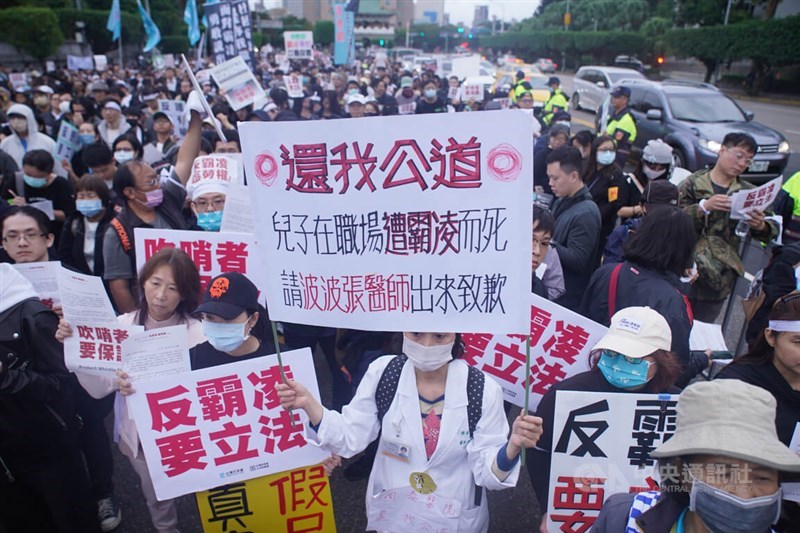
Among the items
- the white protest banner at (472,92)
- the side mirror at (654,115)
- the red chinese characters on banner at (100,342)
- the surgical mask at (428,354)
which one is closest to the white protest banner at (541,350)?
the surgical mask at (428,354)

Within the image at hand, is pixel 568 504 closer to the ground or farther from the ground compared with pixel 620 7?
closer to the ground

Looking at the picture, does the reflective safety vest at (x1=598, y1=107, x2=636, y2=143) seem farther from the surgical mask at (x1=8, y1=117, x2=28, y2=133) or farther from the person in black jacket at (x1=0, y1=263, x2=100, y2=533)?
the surgical mask at (x1=8, y1=117, x2=28, y2=133)

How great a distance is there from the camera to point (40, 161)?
16.9 ft

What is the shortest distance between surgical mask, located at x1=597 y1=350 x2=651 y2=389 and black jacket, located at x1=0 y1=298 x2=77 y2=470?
2571 millimetres

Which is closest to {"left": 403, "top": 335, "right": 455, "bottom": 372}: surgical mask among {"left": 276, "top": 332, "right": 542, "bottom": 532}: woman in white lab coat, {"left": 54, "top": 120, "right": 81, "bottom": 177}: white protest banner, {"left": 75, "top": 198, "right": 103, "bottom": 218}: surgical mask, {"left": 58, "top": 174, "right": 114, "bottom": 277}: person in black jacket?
{"left": 276, "top": 332, "right": 542, "bottom": 532}: woman in white lab coat

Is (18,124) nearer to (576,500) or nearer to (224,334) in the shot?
(224,334)

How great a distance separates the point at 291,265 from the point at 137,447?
1.54 meters

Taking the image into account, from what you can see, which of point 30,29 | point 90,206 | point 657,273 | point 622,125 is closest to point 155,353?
point 90,206

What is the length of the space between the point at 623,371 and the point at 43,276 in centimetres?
304

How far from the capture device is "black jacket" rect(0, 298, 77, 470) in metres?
2.42

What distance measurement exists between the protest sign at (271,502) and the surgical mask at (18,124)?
6.23 meters

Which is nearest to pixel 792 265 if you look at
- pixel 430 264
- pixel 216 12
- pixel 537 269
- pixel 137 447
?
pixel 537 269

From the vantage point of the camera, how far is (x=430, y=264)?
1.84 metres

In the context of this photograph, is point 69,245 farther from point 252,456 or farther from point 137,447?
point 252,456
